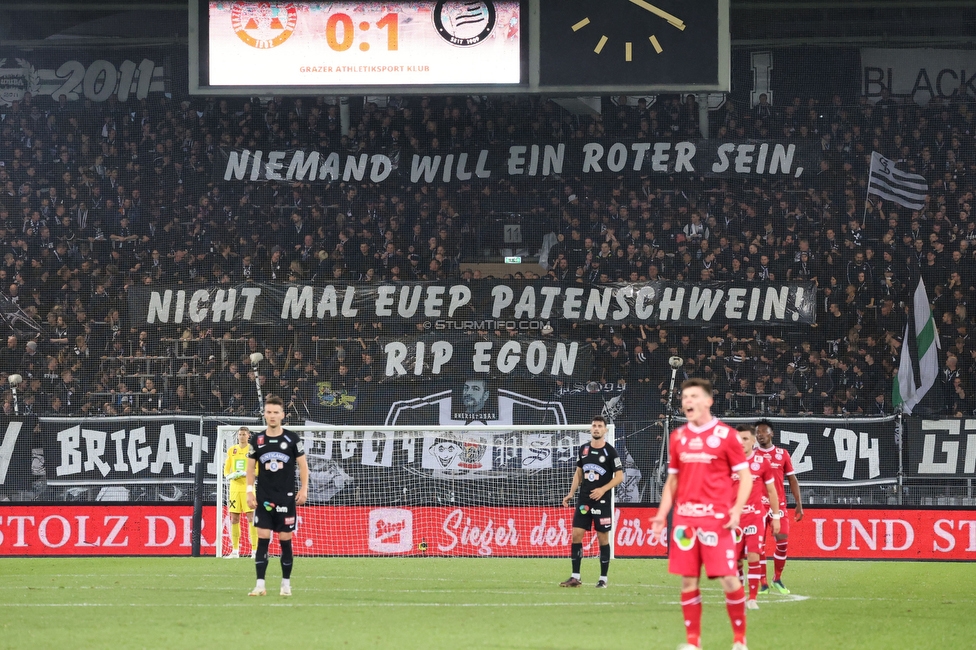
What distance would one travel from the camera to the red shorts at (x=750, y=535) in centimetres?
1130

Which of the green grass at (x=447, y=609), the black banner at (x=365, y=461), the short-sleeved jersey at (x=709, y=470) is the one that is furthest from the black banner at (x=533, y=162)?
the short-sleeved jersey at (x=709, y=470)

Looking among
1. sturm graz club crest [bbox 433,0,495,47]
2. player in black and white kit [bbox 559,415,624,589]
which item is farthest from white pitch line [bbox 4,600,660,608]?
sturm graz club crest [bbox 433,0,495,47]

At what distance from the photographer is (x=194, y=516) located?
18.6 metres

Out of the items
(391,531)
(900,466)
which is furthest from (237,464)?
(900,466)

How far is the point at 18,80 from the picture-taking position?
27.3 m

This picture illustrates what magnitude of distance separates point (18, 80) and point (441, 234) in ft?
33.1

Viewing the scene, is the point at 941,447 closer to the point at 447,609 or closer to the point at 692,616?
the point at 447,609

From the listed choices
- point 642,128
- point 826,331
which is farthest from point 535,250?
point 826,331

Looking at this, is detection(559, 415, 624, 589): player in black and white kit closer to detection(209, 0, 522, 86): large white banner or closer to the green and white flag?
detection(209, 0, 522, 86): large white banner

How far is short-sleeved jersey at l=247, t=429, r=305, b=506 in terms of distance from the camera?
1133 cm

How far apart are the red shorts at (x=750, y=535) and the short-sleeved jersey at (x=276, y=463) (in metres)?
4.02

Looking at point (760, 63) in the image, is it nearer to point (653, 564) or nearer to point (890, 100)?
point (890, 100)

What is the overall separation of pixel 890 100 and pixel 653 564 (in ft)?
43.2

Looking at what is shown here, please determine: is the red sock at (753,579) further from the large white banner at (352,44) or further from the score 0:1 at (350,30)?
the score 0:1 at (350,30)
